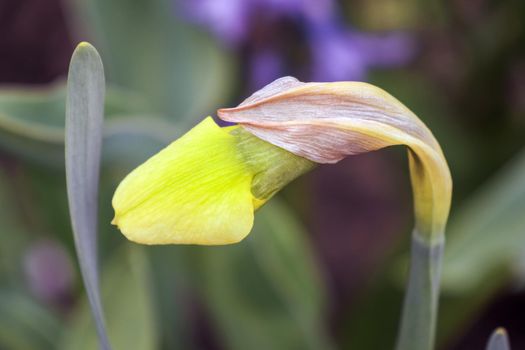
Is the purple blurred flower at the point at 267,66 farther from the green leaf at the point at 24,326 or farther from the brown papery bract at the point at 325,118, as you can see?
the brown papery bract at the point at 325,118

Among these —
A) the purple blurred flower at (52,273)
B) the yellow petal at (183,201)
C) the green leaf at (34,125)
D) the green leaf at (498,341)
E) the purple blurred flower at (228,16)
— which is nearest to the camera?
the yellow petal at (183,201)

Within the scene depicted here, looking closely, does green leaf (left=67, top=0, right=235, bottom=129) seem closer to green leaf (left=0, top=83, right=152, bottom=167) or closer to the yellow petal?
green leaf (left=0, top=83, right=152, bottom=167)

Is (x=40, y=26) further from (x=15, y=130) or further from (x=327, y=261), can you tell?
(x=15, y=130)

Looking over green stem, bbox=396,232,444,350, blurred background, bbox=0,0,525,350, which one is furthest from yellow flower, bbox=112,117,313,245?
blurred background, bbox=0,0,525,350

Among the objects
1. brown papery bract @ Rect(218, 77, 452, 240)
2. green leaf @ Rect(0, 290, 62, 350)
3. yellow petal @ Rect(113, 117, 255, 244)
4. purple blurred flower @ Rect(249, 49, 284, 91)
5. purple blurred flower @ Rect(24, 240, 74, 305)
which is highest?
brown papery bract @ Rect(218, 77, 452, 240)

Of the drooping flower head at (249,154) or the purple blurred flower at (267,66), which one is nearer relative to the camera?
the drooping flower head at (249,154)

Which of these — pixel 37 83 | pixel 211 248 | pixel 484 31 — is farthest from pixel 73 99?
pixel 37 83

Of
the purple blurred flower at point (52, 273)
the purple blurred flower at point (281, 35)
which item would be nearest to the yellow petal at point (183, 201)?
the purple blurred flower at point (281, 35)
